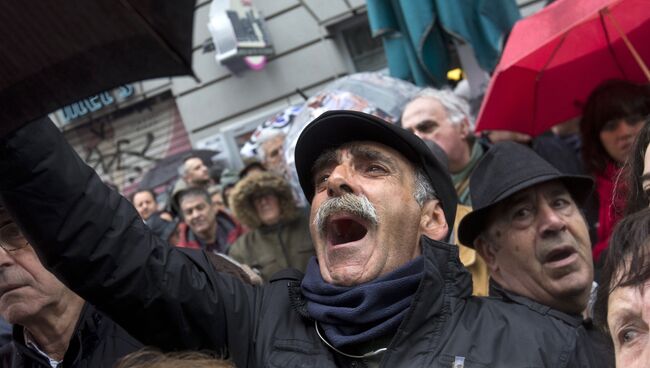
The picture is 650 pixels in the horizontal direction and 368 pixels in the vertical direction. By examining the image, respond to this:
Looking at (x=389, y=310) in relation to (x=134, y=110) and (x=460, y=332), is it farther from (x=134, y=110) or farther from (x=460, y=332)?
(x=134, y=110)

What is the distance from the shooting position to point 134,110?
470 inches

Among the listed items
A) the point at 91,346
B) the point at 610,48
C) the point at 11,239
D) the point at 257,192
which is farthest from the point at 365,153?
the point at 257,192

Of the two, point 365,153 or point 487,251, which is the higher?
point 365,153

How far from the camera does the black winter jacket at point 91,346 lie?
7.70ft

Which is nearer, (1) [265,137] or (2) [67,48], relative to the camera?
(2) [67,48]

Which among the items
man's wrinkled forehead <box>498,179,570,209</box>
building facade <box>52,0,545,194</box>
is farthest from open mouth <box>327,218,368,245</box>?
building facade <box>52,0,545,194</box>

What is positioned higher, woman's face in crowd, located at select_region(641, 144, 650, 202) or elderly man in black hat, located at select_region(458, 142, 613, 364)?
woman's face in crowd, located at select_region(641, 144, 650, 202)

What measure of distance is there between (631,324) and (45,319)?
1.77 m

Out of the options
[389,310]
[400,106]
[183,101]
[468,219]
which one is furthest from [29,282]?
[183,101]

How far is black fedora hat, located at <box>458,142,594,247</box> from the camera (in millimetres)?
2828

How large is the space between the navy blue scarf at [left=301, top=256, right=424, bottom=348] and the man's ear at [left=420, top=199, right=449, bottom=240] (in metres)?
0.23

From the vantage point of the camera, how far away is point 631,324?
143 centimetres

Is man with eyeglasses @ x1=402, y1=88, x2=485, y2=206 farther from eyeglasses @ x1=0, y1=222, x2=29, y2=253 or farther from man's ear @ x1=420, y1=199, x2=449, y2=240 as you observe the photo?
eyeglasses @ x1=0, y1=222, x2=29, y2=253

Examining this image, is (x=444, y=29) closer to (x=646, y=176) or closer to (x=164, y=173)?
(x=646, y=176)
